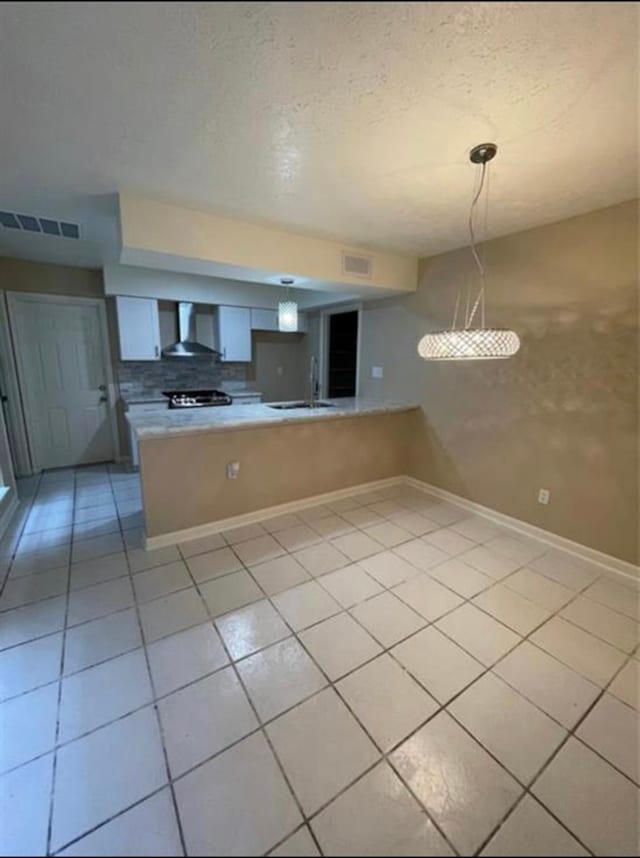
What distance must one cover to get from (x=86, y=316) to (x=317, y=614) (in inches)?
168

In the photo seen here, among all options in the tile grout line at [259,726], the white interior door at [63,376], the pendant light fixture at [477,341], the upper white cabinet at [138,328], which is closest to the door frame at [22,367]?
the white interior door at [63,376]

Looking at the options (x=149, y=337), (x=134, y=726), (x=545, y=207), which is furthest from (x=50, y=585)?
(x=545, y=207)

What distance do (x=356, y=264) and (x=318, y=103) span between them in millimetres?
1843

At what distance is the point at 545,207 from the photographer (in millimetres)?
2357

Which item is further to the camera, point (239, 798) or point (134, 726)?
point (134, 726)

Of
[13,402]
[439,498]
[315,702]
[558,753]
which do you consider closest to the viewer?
[558,753]

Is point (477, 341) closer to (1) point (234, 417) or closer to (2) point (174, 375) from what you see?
(1) point (234, 417)

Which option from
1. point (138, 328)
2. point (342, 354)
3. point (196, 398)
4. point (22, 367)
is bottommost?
point (196, 398)

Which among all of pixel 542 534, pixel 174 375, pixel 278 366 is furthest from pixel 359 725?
pixel 278 366

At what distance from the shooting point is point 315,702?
154 cm

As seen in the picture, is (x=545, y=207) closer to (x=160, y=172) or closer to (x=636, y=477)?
(x=636, y=477)

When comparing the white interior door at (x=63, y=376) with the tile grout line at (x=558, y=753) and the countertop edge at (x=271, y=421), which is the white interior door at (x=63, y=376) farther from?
the tile grout line at (x=558, y=753)

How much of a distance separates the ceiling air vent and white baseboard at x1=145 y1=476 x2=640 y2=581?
2.02 meters

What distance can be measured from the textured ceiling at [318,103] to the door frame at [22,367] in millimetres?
1952
